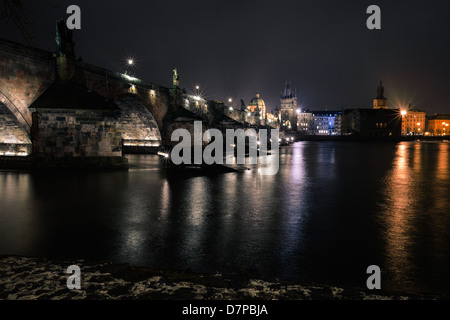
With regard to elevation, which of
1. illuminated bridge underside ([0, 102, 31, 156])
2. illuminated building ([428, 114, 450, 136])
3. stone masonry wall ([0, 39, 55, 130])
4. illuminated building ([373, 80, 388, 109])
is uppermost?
illuminated building ([373, 80, 388, 109])

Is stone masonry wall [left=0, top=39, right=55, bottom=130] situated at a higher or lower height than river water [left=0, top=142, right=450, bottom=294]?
higher

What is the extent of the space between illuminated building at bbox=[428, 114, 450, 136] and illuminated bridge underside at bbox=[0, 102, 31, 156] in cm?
18141

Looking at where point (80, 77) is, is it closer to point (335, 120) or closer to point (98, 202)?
point (98, 202)

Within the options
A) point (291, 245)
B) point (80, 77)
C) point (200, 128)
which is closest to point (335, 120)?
point (200, 128)

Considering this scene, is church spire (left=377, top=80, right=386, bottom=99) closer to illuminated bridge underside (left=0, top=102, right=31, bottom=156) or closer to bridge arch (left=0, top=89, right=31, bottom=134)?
illuminated bridge underside (left=0, top=102, right=31, bottom=156)

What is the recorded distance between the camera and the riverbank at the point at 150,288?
3.32m

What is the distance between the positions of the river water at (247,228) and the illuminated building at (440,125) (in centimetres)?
17562

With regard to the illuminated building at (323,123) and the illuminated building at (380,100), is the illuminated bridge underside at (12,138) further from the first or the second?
the illuminated building at (323,123)

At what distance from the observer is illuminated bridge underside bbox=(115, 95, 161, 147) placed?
33.7m

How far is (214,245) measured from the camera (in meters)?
6.30

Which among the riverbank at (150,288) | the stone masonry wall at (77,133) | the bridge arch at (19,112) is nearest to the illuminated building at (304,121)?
the stone masonry wall at (77,133)

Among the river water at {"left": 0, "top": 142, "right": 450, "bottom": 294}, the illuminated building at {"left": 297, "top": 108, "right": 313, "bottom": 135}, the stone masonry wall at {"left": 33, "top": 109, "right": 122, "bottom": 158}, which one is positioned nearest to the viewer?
the river water at {"left": 0, "top": 142, "right": 450, "bottom": 294}

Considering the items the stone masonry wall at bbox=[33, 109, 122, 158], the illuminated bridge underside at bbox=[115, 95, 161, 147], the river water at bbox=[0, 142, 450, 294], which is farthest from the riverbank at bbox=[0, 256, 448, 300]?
the illuminated bridge underside at bbox=[115, 95, 161, 147]

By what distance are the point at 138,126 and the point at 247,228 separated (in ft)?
108
